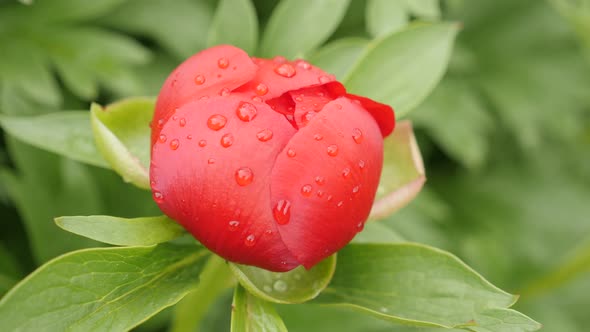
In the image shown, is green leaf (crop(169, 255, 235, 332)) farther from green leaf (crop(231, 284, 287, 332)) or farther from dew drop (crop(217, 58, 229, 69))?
dew drop (crop(217, 58, 229, 69))

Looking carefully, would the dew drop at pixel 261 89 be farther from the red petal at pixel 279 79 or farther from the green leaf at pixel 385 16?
the green leaf at pixel 385 16

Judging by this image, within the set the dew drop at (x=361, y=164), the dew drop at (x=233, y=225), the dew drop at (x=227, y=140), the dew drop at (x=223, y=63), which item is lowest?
the dew drop at (x=233, y=225)

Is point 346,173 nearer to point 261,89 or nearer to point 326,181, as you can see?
point 326,181

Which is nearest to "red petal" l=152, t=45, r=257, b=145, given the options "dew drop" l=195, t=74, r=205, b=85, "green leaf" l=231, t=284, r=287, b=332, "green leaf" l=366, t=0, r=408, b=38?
Answer: "dew drop" l=195, t=74, r=205, b=85

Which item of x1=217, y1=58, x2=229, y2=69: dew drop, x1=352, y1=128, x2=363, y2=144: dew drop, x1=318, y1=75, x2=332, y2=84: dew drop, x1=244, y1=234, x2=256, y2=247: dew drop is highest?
x1=217, y1=58, x2=229, y2=69: dew drop

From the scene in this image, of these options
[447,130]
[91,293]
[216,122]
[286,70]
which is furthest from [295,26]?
[447,130]

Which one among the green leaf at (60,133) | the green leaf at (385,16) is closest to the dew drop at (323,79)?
the green leaf at (60,133)

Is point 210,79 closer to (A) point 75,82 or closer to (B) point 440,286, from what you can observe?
(B) point 440,286
